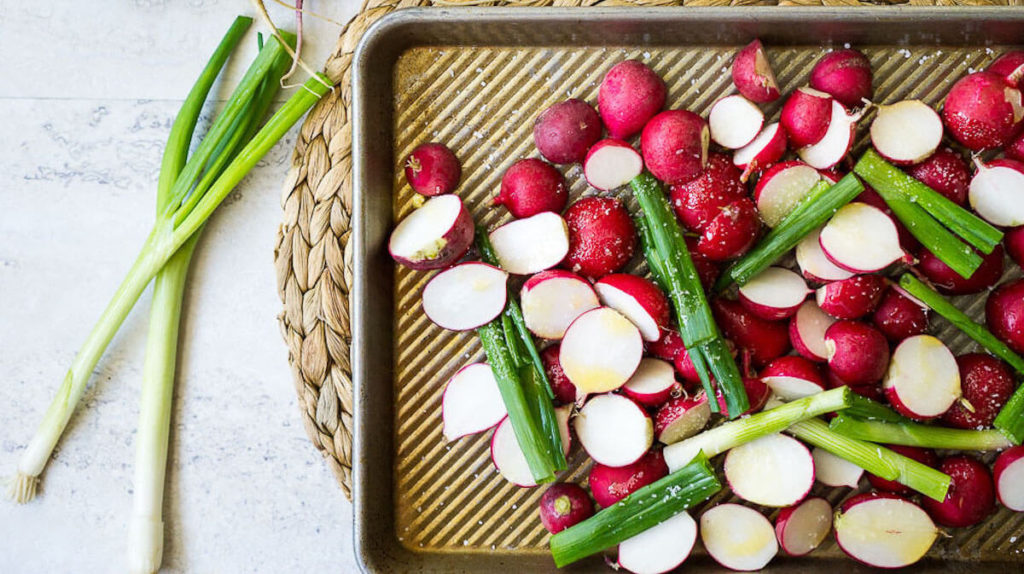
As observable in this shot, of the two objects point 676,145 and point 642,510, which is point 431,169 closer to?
point 676,145

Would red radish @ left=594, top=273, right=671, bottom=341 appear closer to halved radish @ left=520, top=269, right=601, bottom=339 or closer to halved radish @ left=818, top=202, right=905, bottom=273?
halved radish @ left=520, top=269, right=601, bottom=339

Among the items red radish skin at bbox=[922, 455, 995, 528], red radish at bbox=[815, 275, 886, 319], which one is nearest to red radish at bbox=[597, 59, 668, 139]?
red radish at bbox=[815, 275, 886, 319]

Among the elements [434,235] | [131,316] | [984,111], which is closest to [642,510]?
[434,235]

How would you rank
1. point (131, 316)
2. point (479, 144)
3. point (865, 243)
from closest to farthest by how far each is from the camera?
1. point (865, 243)
2. point (479, 144)
3. point (131, 316)

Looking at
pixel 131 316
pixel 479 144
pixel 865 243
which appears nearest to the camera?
pixel 865 243

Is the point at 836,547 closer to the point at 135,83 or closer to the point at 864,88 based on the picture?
the point at 864,88

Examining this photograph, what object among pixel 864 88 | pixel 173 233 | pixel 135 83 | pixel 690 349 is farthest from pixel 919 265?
pixel 135 83
